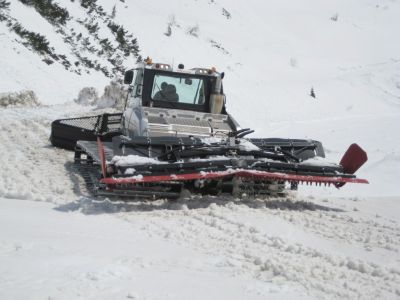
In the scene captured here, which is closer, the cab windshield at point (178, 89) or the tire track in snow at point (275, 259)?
the tire track in snow at point (275, 259)

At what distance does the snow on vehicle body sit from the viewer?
6.20 meters

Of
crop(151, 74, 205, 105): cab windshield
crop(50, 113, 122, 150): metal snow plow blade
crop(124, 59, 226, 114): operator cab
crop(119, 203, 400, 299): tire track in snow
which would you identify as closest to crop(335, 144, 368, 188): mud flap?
crop(119, 203, 400, 299): tire track in snow

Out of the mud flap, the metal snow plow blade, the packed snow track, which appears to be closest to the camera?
the packed snow track

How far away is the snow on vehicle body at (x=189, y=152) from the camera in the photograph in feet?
20.3

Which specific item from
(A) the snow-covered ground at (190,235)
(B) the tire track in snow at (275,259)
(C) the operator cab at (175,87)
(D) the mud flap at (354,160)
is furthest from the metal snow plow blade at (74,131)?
(B) the tire track in snow at (275,259)

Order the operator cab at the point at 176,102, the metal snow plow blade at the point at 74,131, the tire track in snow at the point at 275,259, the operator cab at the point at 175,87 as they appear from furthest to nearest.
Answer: the metal snow plow blade at the point at 74,131 < the operator cab at the point at 175,87 < the operator cab at the point at 176,102 < the tire track in snow at the point at 275,259

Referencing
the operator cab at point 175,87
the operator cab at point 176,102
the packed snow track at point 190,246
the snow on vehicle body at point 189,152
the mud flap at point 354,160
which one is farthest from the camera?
the operator cab at point 175,87

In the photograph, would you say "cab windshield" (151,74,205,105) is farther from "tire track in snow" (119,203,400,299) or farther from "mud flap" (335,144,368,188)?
"tire track in snow" (119,203,400,299)

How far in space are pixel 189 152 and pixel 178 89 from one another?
2.33 m

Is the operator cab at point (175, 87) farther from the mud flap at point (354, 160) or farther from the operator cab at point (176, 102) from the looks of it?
the mud flap at point (354, 160)

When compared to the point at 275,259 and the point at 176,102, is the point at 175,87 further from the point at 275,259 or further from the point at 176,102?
the point at 275,259

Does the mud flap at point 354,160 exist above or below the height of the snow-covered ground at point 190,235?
above

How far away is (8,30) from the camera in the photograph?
20719 mm

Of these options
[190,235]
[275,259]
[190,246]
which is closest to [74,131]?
[190,235]
